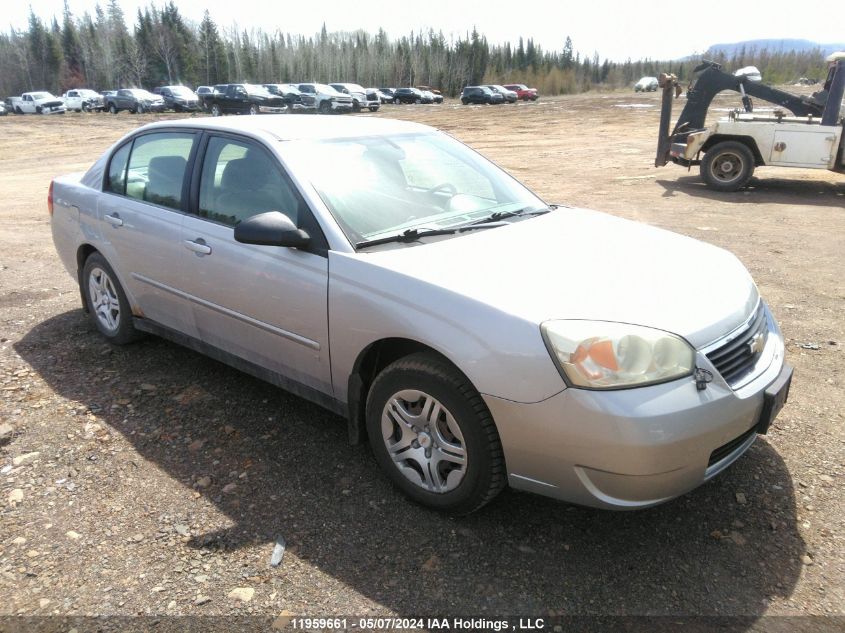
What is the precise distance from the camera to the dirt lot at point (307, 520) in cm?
254

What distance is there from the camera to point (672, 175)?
14.4 metres

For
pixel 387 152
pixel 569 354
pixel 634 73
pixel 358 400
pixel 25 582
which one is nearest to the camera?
pixel 569 354

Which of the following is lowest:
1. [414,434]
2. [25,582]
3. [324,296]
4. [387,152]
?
[25,582]

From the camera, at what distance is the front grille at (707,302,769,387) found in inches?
104

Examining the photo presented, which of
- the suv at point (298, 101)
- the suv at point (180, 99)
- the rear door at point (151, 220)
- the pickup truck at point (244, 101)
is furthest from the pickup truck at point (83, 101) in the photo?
the rear door at point (151, 220)

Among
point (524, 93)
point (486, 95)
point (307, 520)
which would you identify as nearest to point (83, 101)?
point (486, 95)

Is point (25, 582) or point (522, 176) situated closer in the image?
point (25, 582)

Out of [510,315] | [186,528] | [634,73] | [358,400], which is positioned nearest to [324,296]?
[358,400]

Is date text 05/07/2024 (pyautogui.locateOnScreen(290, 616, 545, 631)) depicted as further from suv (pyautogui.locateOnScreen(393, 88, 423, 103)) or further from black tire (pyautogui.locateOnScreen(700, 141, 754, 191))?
suv (pyautogui.locateOnScreen(393, 88, 423, 103))

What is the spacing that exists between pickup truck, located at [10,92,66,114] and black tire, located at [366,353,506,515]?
5325 centimetres

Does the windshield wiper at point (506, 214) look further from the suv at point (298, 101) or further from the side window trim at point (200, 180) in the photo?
the suv at point (298, 101)

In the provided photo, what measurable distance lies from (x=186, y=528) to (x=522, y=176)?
12582 mm

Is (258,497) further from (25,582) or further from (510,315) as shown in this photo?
(510,315)

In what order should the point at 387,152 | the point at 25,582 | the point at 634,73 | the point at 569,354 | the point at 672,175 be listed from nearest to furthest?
1. the point at 569,354
2. the point at 25,582
3. the point at 387,152
4. the point at 672,175
5. the point at 634,73
